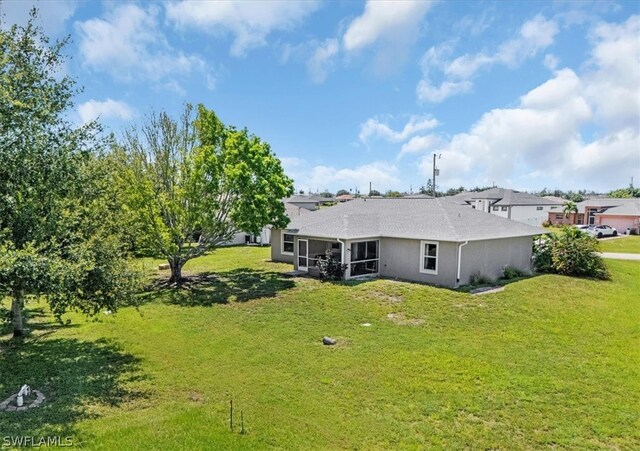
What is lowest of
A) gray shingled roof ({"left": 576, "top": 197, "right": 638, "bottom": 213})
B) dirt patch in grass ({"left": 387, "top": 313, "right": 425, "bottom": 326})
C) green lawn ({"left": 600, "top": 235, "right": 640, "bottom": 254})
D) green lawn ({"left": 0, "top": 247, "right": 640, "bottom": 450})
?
green lawn ({"left": 0, "top": 247, "right": 640, "bottom": 450})

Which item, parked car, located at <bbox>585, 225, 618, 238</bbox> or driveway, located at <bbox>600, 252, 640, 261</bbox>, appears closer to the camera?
Answer: driveway, located at <bbox>600, 252, 640, 261</bbox>

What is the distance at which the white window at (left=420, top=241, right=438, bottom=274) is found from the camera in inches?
747

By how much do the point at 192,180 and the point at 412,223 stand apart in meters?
11.0

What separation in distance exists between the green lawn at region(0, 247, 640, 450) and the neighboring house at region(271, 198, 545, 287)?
2.64 metres

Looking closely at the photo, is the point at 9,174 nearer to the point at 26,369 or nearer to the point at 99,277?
the point at 99,277

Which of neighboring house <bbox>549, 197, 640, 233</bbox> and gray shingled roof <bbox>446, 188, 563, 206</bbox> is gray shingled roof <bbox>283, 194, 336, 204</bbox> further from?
neighboring house <bbox>549, 197, 640, 233</bbox>

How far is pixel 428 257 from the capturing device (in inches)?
755

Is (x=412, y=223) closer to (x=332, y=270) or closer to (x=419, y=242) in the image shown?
(x=419, y=242)

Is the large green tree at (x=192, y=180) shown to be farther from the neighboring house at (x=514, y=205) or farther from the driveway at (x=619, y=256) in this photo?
the neighboring house at (x=514, y=205)

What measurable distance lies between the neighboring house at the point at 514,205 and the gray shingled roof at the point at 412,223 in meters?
30.4

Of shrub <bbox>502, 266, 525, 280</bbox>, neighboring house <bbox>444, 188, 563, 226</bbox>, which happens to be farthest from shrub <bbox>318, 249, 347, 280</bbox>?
neighboring house <bbox>444, 188, 563, 226</bbox>

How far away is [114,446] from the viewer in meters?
6.26

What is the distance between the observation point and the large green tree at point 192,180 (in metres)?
18.1
